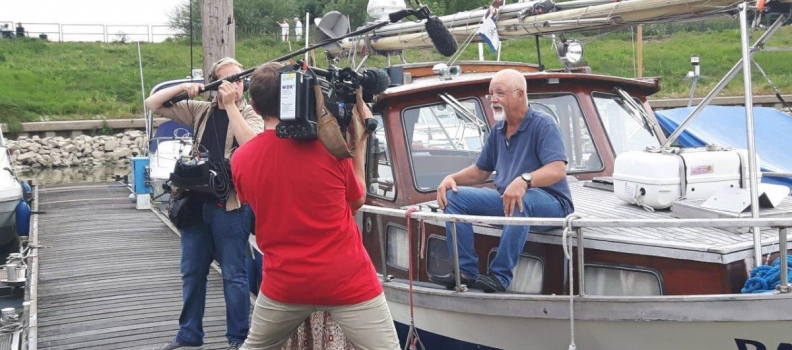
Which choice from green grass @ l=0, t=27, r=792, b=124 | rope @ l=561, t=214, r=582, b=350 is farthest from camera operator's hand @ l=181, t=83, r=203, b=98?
green grass @ l=0, t=27, r=792, b=124

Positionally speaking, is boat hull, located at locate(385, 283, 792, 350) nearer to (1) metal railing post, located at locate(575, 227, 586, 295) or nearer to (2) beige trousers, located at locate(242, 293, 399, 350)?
(1) metal railing post, located at locate(575, 227, 586, 295)

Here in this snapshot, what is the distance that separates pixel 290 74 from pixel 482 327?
222 cm

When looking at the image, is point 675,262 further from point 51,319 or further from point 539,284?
point 51,319

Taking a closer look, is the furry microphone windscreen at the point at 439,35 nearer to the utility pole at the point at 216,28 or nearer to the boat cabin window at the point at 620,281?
the boat cabin window at the point at 620,281

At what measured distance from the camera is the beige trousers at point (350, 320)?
3.59 metres

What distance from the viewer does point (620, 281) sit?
4656mm

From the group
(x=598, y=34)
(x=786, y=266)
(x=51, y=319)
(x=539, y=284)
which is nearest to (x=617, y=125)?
(x=598, y=34)

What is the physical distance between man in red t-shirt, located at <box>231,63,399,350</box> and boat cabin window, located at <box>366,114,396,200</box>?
2.41 meters

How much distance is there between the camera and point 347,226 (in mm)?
3602

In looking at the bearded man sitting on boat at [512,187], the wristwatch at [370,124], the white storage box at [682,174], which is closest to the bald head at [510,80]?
the bearded man sitting on boat at [512,187]

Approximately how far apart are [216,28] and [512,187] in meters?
4.27

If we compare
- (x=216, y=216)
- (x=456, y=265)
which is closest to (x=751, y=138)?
(x=456, y=265)

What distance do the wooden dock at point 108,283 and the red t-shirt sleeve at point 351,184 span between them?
2985mm

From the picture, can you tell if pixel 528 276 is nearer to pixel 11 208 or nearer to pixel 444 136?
pixel 444 136
